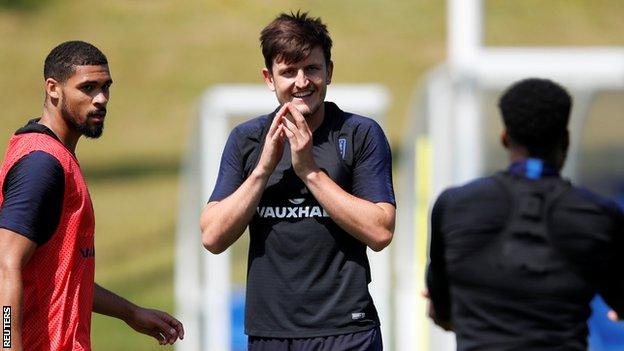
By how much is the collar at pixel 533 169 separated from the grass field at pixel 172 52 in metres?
20.8

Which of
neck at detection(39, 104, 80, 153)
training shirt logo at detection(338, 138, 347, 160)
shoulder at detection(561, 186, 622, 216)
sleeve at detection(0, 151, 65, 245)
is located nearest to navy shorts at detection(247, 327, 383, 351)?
training shirt logo at detection(338, 138, 347, 160)

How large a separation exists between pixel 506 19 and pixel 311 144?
31792 mm

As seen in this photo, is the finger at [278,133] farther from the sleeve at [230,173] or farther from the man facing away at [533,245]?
the man facing away at [533,245]

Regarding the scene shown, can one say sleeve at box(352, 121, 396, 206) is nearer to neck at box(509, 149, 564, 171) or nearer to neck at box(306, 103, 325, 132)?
neck at box(306, 103, 325, 132)

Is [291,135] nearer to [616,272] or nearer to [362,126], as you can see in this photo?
[362,126]

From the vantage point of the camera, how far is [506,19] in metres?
35.9

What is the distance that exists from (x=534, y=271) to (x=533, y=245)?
0.26ft

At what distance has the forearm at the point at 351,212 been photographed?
478 centimetres

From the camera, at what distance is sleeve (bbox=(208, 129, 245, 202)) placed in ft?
16.4

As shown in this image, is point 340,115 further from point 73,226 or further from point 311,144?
point 73,226

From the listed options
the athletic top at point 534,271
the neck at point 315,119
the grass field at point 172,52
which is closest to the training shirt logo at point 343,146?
the neck at point 315,119

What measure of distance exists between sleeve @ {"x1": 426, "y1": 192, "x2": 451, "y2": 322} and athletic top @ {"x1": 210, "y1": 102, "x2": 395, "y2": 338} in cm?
65

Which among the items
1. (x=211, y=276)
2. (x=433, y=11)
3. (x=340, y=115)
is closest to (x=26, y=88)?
(x=433, y=11)

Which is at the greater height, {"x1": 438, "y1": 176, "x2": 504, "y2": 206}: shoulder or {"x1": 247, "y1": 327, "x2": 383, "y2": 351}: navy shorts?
{"x1": 438, "y1": 176, "x2": 504, "y2": 206}: shoulder
